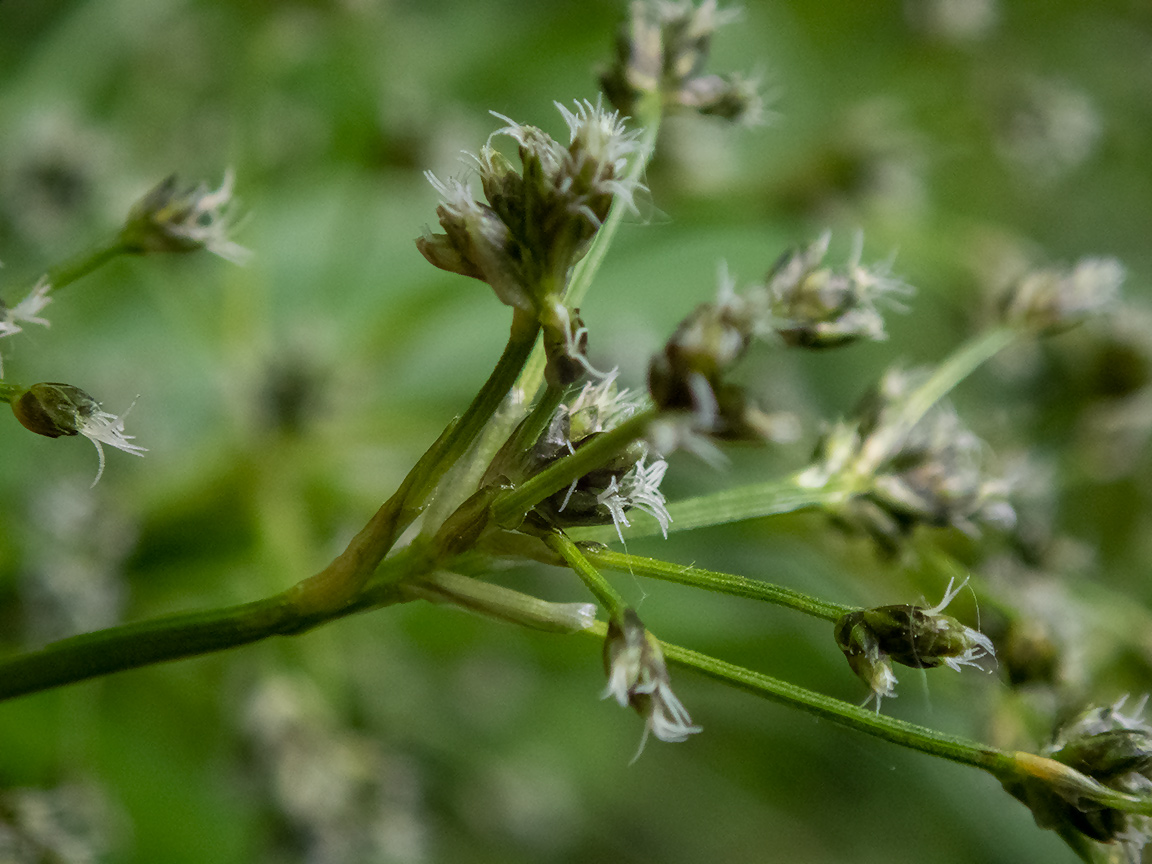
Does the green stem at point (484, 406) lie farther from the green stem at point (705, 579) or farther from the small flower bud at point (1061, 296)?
the small flower bud at point (1061, 296)

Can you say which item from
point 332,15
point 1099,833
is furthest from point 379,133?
point 1099,833

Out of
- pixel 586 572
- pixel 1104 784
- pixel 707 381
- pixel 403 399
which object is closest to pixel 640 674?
pixel 586 572

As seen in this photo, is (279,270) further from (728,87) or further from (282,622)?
(282,622)

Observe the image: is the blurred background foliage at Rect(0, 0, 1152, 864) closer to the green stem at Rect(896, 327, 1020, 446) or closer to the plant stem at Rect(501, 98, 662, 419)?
→ the green stem at Rect(896, 327, 1020, 446)

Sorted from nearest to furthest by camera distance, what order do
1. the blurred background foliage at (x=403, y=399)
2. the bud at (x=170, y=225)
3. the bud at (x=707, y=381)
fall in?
1. the bud at (x=707, y=381)
2. the bud at (x=170, y=225)
3. the blurred background foliage at (x=403, y=399)

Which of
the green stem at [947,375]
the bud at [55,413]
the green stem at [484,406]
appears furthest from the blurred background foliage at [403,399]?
the green stem at [484,406]

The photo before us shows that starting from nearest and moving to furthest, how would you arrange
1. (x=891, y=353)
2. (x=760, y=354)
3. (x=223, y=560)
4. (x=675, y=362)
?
(x=675, y=362) → (x=223, y=560) → (x=760, y=354) → (x=891, y=353)

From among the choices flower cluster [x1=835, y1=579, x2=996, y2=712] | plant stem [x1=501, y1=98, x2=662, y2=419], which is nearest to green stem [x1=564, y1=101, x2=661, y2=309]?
plant stem [x1=501, y1=98, x2=662, y2=419]
